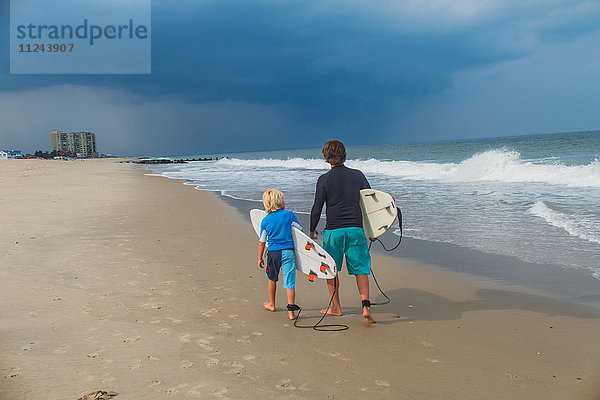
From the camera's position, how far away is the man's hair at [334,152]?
171 inches

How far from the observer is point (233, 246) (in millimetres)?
7840

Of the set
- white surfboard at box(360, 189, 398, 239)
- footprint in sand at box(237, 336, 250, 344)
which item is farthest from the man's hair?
footprint in sand at box(237, 336, 250, 344)

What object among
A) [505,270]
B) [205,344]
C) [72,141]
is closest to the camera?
[205,344]

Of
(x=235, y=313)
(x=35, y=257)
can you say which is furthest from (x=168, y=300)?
(x=35, y=257)

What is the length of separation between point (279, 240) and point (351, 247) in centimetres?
76

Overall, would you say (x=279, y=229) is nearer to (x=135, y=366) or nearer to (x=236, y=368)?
(x=236, y=368)

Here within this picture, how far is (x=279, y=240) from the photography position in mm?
4488

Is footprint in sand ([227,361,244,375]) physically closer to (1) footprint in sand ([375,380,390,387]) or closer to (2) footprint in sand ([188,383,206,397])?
(2) footprint in sand ([188,383,206,397])

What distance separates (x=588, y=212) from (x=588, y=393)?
840 centimetres

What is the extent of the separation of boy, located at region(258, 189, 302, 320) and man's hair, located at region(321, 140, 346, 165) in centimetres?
64

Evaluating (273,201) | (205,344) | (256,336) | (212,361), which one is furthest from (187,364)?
(273,201)

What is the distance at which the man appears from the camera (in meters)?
4.36

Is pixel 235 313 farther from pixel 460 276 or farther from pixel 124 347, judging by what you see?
pixel 460 276

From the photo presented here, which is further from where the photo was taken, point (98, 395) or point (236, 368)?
point (236, 368)
